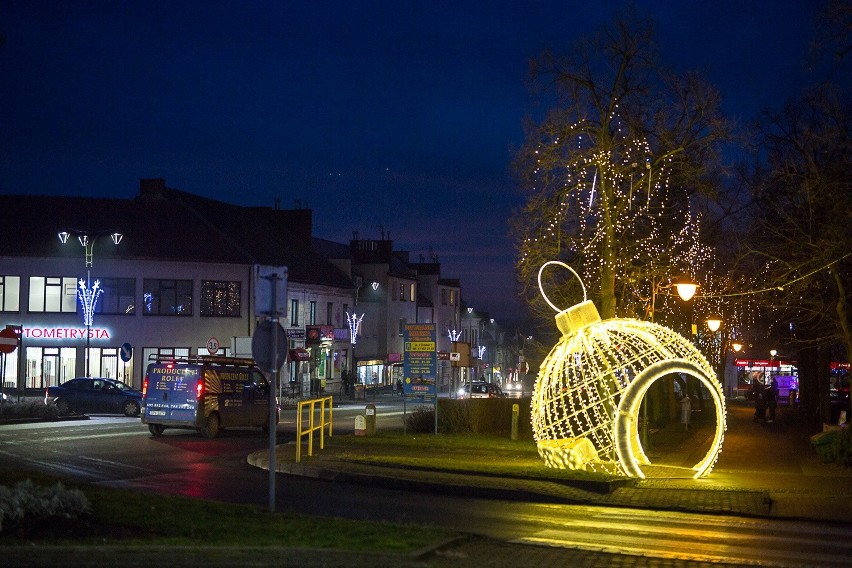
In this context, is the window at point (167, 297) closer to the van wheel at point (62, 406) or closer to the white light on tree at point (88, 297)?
the white light on tree at point (88, 297)

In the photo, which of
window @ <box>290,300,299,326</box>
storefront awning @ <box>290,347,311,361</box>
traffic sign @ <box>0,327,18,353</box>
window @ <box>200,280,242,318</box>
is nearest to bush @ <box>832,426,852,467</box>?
traffic sign @ <box>0,327,18,353</box>

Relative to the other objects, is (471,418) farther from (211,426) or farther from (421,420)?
(211,426)

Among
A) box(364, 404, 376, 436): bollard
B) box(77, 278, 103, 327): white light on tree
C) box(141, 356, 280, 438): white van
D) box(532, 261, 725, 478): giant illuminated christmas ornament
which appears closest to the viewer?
box(532, 261, 725, 478): giant illuminated christmas ornament

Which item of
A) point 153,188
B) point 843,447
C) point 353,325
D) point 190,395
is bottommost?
point 843,447

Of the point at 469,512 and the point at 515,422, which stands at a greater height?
the point at 515,422

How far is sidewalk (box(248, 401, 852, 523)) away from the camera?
53.7 feet

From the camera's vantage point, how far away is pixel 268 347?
12828 millimetres

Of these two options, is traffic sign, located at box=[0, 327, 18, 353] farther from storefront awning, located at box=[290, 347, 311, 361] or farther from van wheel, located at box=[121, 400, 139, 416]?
storefront awning, located at box=[290, 347, 311, 361]

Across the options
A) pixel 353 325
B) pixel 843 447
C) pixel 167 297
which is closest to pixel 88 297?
pixel 167 297

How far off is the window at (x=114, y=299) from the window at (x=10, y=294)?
3.99 m

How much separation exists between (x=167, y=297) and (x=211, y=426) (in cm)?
2505

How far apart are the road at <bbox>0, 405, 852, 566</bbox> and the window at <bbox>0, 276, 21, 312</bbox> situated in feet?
92.9

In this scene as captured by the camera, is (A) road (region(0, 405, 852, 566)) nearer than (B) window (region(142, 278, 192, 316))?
Yes

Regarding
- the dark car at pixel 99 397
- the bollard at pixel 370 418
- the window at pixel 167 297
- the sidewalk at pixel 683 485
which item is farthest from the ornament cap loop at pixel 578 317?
the window at pixel 167 297
